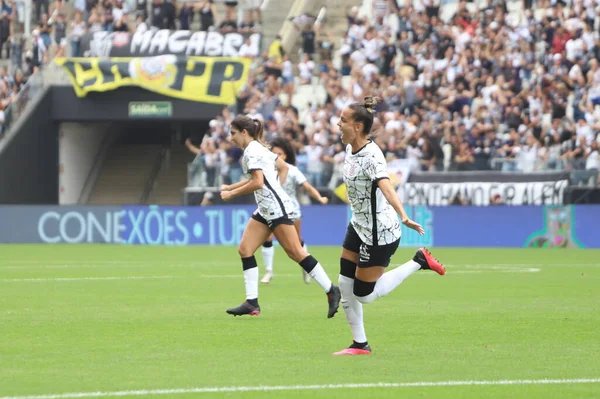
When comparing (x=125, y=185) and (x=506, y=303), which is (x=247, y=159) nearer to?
(x=506, y=303)

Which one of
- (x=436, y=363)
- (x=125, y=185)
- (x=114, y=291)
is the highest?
(x=436, y=363)

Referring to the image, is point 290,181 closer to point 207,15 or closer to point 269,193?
point 269,193

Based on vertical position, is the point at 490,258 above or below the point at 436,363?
below

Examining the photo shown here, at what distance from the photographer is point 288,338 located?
1180cm

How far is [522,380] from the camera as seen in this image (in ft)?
29.3

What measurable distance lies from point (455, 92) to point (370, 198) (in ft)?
77.7

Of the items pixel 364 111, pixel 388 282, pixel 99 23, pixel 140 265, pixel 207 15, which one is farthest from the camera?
pixel 99 23

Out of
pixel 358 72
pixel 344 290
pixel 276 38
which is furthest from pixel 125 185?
pixel 344 290

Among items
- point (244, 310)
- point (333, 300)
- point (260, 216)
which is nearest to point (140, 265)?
point (260, 216)

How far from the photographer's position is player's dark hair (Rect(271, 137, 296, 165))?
61.5 ft

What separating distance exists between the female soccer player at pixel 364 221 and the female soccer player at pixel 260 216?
10.2ft

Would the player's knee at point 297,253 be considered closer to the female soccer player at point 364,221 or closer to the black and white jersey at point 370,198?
the female soccer player at point 364,221

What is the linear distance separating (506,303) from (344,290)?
19.0 feet

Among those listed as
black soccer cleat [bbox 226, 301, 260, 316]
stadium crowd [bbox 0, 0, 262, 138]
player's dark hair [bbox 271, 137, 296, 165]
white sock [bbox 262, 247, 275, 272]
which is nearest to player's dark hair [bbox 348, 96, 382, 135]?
black soccer cleat [bbox 226, 301, 260, 316]
